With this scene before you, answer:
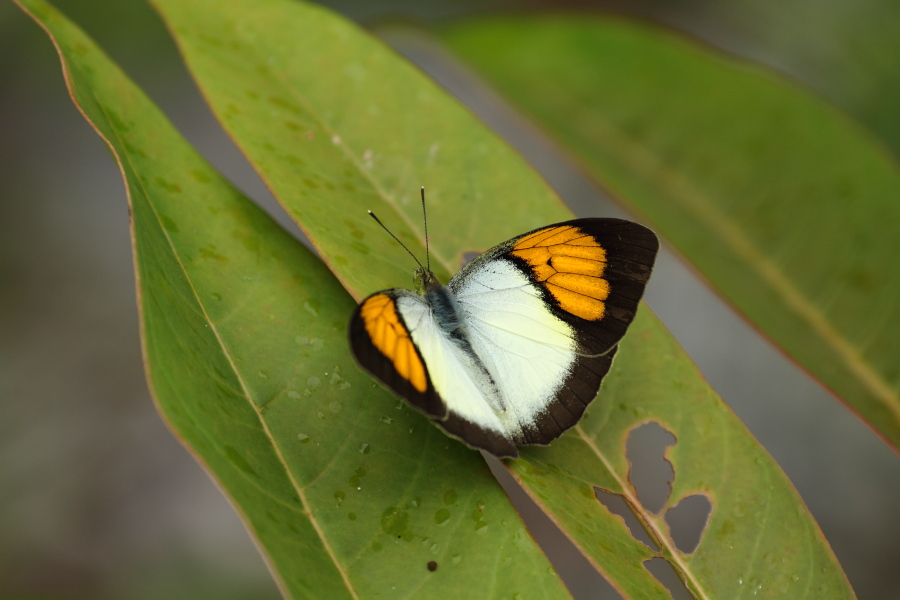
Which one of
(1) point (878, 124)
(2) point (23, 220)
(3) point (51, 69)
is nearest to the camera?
(1) point (878, 124)

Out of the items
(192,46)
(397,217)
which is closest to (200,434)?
(397,217)

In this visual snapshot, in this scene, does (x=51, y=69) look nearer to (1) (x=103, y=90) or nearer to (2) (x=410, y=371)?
(1) (x=103, y=90)

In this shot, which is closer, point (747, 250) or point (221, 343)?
point (221, 343)

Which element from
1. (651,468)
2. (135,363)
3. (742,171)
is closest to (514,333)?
(742,171)

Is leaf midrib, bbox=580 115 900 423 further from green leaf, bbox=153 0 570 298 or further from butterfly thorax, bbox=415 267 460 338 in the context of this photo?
butterfly thorax, bbox=415 267 460 338

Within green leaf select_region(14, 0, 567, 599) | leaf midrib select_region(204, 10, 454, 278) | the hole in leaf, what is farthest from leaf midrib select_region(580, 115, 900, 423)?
the hole in leaf

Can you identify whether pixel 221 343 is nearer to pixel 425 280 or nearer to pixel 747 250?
pixel 425 280

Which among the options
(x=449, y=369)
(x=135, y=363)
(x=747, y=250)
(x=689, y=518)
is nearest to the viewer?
(x=449, y=369)
